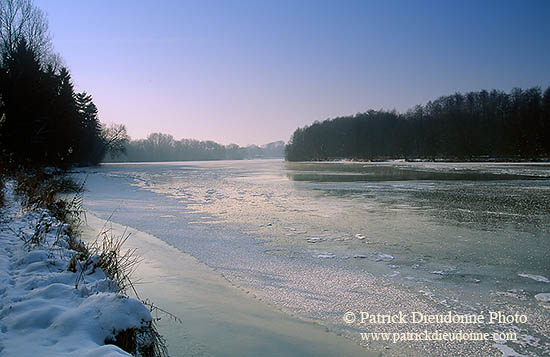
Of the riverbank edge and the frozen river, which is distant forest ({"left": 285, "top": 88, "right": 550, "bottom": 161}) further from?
the riverbank edge

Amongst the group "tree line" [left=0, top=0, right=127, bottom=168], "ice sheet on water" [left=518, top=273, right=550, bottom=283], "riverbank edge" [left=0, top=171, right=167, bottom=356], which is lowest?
"ice sheet on water" [left=518, top=273, right=550, bottom=283]

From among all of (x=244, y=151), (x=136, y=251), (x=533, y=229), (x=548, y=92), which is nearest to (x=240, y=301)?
(x=136, y=251)

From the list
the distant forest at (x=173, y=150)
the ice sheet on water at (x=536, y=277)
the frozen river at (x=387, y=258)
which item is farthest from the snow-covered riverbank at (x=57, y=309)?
the distant forest at (x=173, y=150)

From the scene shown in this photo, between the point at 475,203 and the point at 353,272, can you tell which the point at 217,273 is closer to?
the point at 353,272

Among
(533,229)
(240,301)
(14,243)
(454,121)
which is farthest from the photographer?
(454,121)

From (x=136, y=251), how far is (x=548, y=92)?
249ft

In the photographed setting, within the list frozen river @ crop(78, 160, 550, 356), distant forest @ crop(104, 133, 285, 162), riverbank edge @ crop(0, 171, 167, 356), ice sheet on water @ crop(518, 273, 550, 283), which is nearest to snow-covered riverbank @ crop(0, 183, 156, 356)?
riverbank edge @ crop(0, 171, 167, 356)

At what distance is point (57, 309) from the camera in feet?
9.12

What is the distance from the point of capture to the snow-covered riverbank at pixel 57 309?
2.29 m

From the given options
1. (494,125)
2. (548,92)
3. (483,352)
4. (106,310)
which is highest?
(548,92)

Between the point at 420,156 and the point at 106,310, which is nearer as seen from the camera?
the point at 106,310

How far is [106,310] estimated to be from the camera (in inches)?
Answer: 107

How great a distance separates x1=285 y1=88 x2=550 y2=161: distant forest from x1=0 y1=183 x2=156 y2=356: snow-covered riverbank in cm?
6205

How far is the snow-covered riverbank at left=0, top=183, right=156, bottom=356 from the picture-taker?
2291mm
